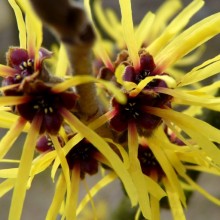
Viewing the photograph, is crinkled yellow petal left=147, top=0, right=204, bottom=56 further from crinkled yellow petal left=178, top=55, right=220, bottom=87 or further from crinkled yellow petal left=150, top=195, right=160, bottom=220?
crinkled yellow petal left=150, top=195, right=160, bottom=220

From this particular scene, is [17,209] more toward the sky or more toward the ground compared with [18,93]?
more toward the ground

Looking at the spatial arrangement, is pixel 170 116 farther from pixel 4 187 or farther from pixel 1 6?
pixel 1 6

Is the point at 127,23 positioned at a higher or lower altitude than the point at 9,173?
higher

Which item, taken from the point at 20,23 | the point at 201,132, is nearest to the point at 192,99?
the point at 201,132

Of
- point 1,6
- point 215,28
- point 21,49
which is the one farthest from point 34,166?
point 1,6

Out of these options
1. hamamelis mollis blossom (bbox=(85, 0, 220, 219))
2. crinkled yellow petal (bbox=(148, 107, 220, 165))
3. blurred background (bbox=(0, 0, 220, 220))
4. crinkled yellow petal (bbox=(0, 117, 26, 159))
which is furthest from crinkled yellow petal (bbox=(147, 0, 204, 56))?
blurred background (bbox=(0, 0, 220, 220))

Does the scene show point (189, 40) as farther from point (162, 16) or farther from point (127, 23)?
point (162, 16)
